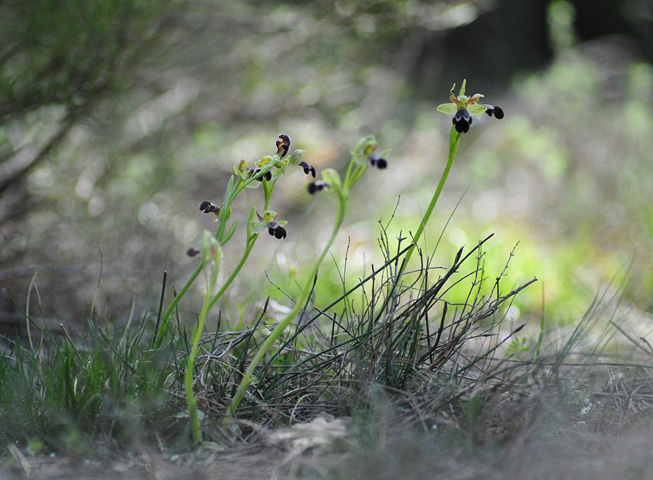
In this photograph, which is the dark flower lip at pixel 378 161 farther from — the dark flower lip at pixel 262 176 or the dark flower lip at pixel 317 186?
the dark flower lip at pixel 262 176

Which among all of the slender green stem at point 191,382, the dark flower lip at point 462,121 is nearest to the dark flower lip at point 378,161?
the dark flower lip at point 462,121

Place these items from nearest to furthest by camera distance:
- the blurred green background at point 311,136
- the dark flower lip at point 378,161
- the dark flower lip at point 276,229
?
the dark flower lip at point 378,161
the dark flower lip at point 276,229
the blurred green background at point 311,136

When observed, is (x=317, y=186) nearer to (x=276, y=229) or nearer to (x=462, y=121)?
(x=276, y=229)

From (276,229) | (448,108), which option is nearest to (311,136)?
(448,108)

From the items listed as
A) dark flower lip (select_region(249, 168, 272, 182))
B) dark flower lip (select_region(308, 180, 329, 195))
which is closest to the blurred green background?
dark flower lip (select_region(249, 168, 272, 182))

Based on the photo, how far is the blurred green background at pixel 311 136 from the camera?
120 inches

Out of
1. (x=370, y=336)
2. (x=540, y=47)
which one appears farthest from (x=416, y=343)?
(x=540, y=47)

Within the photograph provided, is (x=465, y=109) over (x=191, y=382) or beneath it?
over

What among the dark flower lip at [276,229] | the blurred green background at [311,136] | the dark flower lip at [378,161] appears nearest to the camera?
the dark flower lip at [378,161]

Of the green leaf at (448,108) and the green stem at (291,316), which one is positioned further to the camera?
the green leaf at (448,108)

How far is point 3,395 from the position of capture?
4.67 ft

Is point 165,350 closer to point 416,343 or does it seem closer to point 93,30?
point 416,343

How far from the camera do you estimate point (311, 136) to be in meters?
5.70

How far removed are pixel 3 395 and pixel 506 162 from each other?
608 cm
